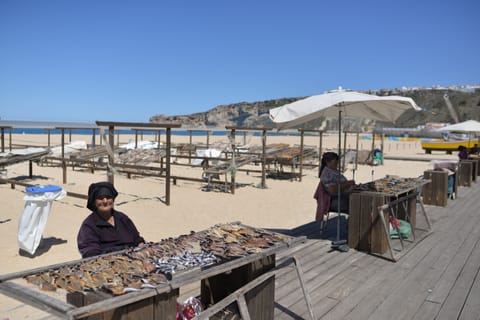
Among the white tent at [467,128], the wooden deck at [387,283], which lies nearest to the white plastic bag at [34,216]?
the wooden deck at [387,283]

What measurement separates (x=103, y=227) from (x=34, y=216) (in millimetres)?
3070

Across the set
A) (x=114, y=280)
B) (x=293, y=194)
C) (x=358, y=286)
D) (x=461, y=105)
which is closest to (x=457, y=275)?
(x=358, y=286)

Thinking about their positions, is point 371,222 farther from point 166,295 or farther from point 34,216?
point 34,216

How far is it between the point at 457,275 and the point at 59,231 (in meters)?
5.56

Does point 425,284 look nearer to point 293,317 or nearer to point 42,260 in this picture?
point 293,317

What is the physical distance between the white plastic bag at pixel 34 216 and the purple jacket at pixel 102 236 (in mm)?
2878

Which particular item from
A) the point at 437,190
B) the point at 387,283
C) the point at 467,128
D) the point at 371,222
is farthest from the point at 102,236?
the point at 467,128

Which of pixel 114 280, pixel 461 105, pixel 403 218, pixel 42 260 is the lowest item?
pixel 42 260

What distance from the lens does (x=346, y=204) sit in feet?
17.0

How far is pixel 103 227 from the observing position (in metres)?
2.83

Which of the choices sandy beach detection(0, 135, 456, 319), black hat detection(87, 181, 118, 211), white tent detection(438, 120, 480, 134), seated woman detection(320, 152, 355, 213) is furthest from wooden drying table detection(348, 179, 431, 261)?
white tent detection(438, 120, 480, 134)

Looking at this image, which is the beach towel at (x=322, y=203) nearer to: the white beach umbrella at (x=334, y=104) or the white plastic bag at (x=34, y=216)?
the white beach umbrella at (x=334, y=104)

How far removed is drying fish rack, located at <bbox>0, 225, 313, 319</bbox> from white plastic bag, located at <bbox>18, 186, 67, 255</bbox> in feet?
11.0

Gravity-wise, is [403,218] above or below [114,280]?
below
